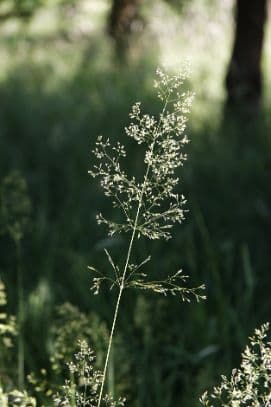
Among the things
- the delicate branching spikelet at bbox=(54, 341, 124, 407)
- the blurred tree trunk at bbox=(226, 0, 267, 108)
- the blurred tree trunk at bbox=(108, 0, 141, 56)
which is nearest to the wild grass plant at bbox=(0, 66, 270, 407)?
the delicate branching spikelet at bbox=(54, 341, 124, 407)

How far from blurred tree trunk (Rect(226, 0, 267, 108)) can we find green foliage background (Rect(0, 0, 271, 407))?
0.18 meters

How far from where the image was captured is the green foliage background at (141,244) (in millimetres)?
2734

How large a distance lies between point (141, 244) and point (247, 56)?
2.35 meters

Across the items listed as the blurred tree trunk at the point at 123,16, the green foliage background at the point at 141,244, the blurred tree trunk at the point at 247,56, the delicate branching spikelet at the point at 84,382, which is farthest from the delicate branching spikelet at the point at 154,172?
the blurred tree trunk at the point at 123,16

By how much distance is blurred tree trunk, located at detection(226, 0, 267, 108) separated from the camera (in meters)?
5.04

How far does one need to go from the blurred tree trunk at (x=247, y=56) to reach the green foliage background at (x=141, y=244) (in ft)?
0.61

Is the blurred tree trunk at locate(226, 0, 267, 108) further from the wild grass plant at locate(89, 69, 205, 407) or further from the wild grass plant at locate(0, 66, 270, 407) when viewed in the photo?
the wild grass plant at locate(89, 69, 205, 407)

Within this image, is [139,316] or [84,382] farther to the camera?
[139,316]

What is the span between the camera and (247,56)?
5.21 meters

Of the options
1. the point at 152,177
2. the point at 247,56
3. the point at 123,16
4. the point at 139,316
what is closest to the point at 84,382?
the point at 152,177

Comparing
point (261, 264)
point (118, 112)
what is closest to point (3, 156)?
point (118, 112)

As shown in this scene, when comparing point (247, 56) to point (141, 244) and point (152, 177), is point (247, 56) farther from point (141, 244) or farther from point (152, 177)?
point (152, 177)

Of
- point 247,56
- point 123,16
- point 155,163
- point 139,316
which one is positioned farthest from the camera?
point 123,16

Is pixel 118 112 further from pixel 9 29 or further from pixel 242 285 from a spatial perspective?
pixel 9 29
